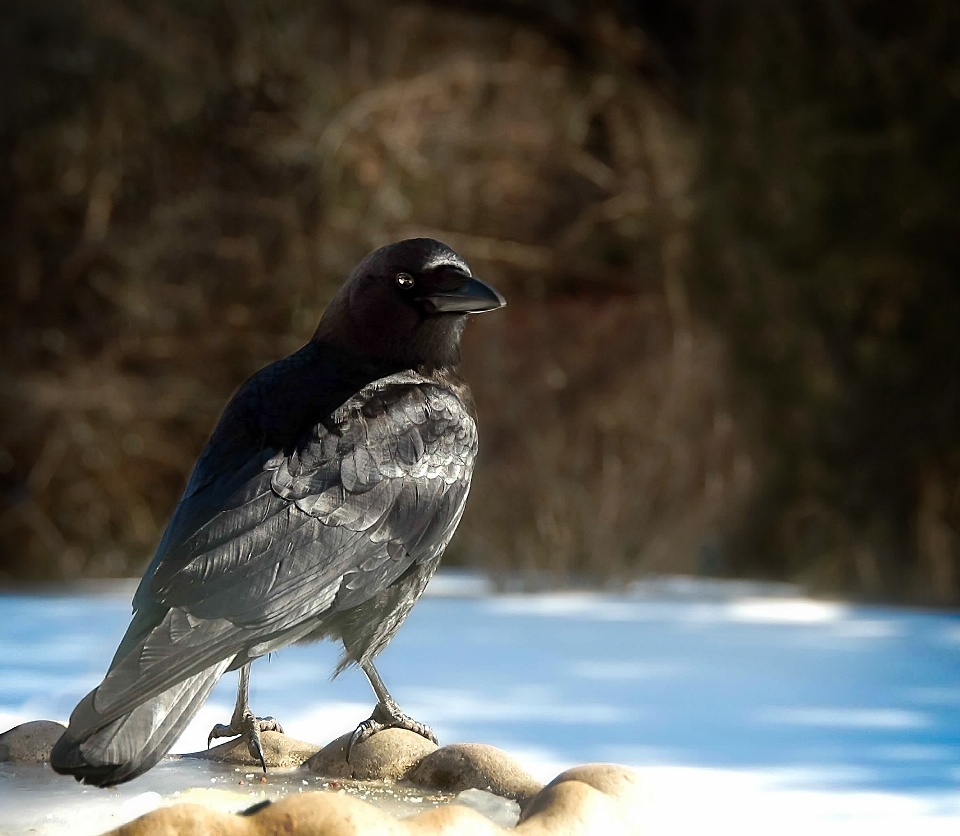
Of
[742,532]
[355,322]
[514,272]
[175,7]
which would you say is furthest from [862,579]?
[175,7]

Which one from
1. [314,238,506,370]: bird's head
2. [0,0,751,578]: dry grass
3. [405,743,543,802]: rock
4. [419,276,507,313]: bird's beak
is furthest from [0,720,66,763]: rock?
[0,0,751,578]: dry grass

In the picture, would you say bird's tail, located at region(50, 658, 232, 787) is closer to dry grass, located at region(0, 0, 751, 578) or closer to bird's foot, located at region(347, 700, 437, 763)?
bird's foot, located at region(347, 700, 437, 763)

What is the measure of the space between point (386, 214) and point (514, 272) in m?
1.05

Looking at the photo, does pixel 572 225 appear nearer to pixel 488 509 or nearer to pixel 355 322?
pixel 488 509

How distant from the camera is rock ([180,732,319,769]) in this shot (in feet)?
8.63

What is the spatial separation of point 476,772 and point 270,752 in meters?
0.47

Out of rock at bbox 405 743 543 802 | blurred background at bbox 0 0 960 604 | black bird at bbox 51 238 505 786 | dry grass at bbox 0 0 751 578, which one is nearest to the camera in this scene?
black bird at bbox 51 238 505 786

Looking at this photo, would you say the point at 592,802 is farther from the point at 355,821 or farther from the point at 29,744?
the point at 29,744

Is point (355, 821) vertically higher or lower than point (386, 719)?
higher

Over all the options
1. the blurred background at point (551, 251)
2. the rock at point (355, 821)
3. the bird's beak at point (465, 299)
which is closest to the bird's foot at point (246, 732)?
→ the rock at point (355, 821)

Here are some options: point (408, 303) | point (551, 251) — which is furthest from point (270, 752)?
point (551, 251)

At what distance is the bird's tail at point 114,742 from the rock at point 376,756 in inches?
26.4

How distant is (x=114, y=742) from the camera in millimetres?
1887

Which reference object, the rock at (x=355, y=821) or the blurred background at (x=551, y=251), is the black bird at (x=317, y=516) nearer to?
the rock at (x=355, y=821)
